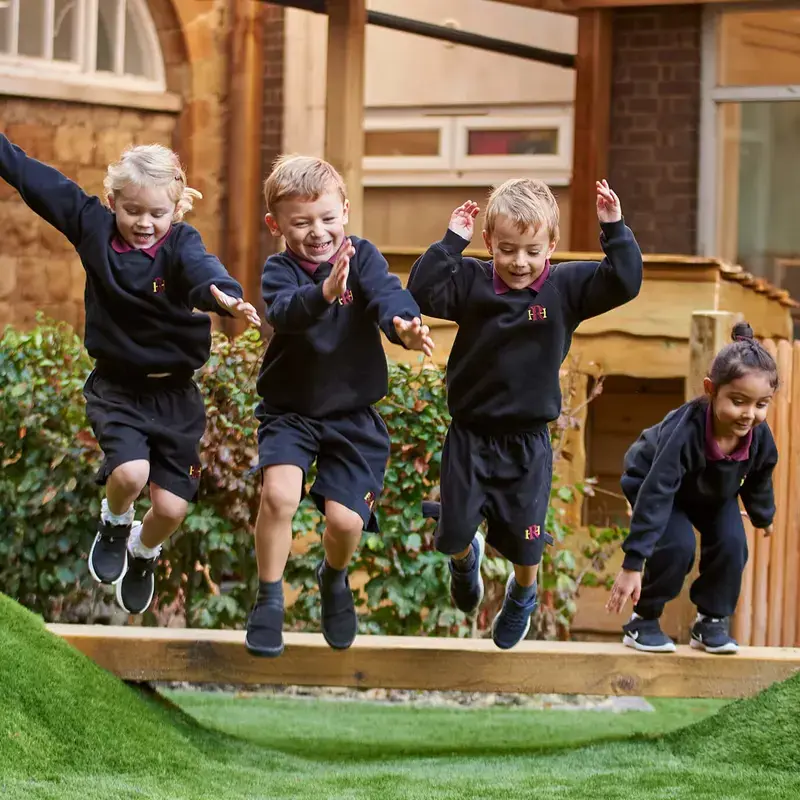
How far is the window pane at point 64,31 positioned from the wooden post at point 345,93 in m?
2.97

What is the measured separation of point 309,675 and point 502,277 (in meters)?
1.73

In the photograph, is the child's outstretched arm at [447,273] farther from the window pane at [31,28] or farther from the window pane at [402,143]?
the window pane at [402,143]

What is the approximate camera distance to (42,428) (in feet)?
22.5

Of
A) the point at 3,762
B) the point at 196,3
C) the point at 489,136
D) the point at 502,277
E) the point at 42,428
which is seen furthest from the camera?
the point at 489,136

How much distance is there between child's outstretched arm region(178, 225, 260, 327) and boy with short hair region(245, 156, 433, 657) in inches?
5.2

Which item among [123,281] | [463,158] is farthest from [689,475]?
[463,158]

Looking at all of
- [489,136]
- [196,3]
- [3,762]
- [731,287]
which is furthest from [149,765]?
[489,136]

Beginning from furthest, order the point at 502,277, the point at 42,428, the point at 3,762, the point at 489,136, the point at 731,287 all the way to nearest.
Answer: the point at 489,136 < the point at 731,287 < the point at 42,428 < the point at 502,277 < the point at 3,762

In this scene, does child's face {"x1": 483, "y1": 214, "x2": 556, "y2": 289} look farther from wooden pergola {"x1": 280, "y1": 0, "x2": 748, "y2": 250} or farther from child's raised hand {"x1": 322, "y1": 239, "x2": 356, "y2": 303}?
wooden pergola {"x1": 280, "y1": 0, "x2": 748, "y2": 250}

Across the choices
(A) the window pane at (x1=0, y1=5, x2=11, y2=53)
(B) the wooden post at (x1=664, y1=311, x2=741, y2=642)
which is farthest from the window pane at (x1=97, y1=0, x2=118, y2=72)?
(B) the wooden post at (x1=664, y1=311, x2=741, y2=642)

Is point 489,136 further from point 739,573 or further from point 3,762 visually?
point 3,762

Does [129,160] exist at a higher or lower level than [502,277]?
higher

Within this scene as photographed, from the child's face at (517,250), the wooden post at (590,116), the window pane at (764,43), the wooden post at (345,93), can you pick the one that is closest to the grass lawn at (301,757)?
the child's face at (517,250)

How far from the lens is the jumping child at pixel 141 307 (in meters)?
5.11
